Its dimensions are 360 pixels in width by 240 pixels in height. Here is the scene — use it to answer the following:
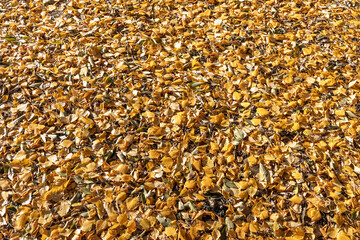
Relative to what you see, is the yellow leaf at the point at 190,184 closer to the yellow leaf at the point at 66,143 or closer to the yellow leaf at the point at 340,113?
the yellow leaf at the point at 66,143

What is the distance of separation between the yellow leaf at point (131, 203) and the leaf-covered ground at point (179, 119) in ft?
0.05

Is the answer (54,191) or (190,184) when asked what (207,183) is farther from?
(54,191)

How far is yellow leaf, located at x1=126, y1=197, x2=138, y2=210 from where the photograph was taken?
1814mm

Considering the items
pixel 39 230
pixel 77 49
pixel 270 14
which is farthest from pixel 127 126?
pixel 270 14

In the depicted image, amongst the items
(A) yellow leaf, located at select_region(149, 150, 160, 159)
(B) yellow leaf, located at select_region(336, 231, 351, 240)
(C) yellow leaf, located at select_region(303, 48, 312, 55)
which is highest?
(C) yellow leaf, located at select_region(303, 48, 312, 55)

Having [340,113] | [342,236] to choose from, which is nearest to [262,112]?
[340,113]

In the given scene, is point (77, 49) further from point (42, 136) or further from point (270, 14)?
point (270, 14)

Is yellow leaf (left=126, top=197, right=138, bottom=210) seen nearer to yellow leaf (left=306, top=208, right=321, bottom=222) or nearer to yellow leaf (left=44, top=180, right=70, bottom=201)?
yellow leaf (left=44, top=180, right=70, bottom=201)

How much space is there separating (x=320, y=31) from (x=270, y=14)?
0.58 m

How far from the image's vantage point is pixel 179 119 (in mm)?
2188

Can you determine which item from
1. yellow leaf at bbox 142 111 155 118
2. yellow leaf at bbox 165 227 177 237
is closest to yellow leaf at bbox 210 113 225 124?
yellow leaf at bbox 142 111 155 118

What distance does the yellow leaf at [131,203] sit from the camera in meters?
1.81

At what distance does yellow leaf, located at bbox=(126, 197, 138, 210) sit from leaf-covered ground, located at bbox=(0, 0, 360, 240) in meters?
0.01

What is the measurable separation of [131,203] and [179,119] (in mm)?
769
